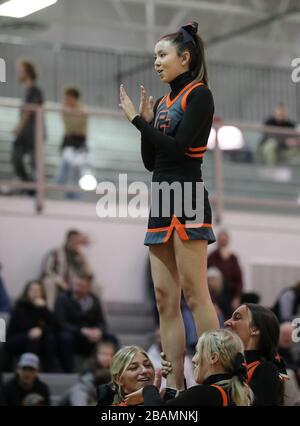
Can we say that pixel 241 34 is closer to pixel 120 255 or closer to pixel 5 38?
pixel 5 38

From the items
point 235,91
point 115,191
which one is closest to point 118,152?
point 115,191

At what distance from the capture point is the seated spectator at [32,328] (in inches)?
451

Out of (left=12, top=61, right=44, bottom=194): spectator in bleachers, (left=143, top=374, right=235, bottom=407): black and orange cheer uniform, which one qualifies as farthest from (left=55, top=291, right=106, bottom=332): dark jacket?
(left=143, top=374, right=235, bottom=407): black and orange cheer uniform

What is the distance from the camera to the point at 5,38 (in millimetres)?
18922

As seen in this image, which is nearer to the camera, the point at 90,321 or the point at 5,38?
the point at 90,321

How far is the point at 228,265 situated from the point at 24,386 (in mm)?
3321

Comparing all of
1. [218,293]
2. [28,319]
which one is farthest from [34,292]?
[218,293]

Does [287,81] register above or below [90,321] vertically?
above

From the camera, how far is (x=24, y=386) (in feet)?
34.2

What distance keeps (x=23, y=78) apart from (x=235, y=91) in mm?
7278

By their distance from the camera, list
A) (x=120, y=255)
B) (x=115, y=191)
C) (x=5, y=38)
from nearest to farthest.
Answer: (x=115, y=191), (x=120, y=255), (x=5, y=38)

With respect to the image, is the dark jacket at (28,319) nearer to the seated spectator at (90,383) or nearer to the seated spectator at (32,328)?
the seated spectator at (32,328)

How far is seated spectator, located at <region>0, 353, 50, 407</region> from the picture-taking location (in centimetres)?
1027

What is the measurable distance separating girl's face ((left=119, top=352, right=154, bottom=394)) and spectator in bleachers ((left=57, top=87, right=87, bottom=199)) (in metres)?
7.69
